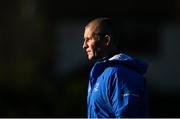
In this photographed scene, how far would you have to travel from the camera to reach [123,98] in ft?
16.0

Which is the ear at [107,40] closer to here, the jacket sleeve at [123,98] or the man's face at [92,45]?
the man's face at [92,45]

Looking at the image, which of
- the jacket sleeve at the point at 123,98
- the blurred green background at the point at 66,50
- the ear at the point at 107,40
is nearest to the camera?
the jacket sleeve at the point at 123,98

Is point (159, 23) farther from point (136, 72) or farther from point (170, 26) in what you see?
point (136, 72)

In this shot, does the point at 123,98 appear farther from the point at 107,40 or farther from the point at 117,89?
the point at 107,40

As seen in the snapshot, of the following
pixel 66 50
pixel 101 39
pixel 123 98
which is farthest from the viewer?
pixel 66 50

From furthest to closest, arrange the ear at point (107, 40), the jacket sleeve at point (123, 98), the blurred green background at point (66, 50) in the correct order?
the blurred green background at point (66, 50) < the ear at point (107, 40) < the jacket sleeve at point (123, 98)

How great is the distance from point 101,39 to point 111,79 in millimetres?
307

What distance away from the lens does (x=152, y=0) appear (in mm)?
A: 18047

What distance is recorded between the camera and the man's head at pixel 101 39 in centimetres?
514

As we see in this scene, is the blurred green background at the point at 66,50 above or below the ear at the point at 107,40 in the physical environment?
below

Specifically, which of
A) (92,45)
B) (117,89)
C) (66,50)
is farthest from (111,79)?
(66,50)

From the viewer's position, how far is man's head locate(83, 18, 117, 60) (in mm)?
5145

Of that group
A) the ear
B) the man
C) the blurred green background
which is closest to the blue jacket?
the man

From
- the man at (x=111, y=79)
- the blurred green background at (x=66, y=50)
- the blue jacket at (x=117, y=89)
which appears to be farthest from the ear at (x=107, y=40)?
the blurred green background at (x=66, y=50)
